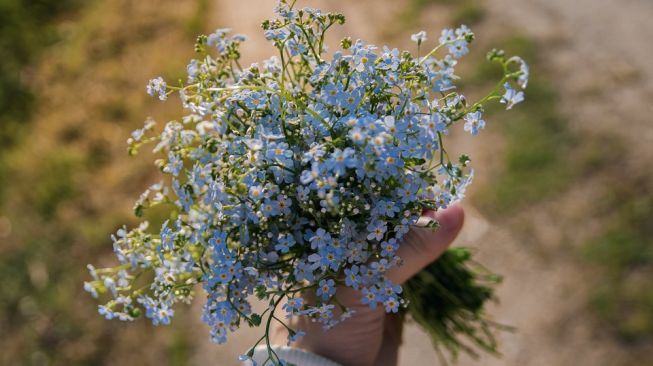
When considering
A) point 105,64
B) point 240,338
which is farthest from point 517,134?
point 105,64

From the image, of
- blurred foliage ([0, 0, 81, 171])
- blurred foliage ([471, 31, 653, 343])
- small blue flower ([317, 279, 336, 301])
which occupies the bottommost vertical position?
small blue flower ([317, 279, 336, 301])

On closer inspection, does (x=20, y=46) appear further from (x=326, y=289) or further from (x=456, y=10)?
(x=326, y=289)

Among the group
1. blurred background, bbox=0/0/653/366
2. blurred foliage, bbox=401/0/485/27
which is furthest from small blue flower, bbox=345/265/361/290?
blurred foliage, bbox=401/0/485/27

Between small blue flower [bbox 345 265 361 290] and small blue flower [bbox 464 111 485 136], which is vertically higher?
small blue flower [bbox 464 111 485 136]

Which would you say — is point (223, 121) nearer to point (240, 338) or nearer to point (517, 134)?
point (240, 338)

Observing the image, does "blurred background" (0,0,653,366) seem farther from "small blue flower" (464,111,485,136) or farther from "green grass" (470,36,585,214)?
"small blue flower" (464,111,485,136)

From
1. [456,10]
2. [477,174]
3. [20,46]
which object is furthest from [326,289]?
[20,46]

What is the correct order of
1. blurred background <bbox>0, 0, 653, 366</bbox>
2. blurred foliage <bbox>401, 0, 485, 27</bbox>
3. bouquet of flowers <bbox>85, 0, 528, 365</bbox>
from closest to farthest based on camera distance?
bouquet of flowers <bbox>85, 0, 528, 365</bbox> < blurred background <bbox>0, 0, 653, 366</bbox> < blurred foliage <bbox>401, 0, 485, 27</bbox>

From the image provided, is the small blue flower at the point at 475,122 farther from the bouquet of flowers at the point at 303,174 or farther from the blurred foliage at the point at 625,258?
the blurred foliage at the point at 625,258
